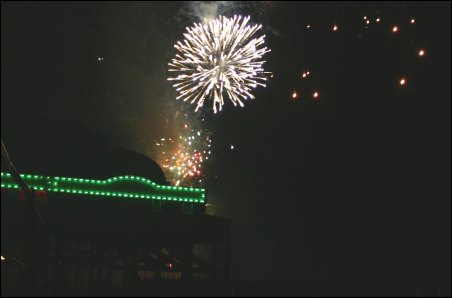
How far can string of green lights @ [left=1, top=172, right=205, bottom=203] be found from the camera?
14.0 metres

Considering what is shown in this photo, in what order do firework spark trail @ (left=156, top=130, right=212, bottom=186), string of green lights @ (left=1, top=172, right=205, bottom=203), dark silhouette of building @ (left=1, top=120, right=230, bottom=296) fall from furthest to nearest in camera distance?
firework spark trail @ (left=156, top=130, right=212, bottom=186) < string of green lights @ (left=1, top=172, right=205, bottom=203) < dark silhouette of building @ (left=1, top=120, right=230, bottom=296)

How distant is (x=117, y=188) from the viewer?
47.8 feet

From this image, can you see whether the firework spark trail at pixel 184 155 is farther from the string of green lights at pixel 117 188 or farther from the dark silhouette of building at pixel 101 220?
the string of green lights at pixel 117 188

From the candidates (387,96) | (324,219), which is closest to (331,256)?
(324,219)

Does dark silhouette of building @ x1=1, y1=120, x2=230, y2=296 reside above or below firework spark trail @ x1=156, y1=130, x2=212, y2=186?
below

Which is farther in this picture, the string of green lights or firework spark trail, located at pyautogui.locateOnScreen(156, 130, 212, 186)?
firework spark trail, located at pyautogui.locateOnScreen(156, 130, 212, 186)

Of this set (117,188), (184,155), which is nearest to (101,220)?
(117,188)

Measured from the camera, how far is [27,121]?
1706cm

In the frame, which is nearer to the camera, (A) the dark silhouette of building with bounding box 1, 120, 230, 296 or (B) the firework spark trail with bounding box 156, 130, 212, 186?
(A) the dark silhouette of building with bounding box 1, 120, 230, 296

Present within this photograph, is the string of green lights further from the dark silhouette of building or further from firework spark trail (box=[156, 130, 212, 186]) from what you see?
firework spark trail (box=[156, 130, 212, 186])

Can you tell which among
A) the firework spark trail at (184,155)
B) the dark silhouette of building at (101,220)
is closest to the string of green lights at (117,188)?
the dark silhouette of building at (101,220)

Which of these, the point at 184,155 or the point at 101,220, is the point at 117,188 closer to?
the point at 101,220

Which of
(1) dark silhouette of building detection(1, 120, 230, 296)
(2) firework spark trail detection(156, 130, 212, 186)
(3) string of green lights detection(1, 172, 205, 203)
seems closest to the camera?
(1) dark silhouette of building detection(1, 120, 230, 296)

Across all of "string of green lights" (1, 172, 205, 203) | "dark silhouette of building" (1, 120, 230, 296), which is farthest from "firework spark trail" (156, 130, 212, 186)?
"string of green lights" (1, 172, 205, 203)
